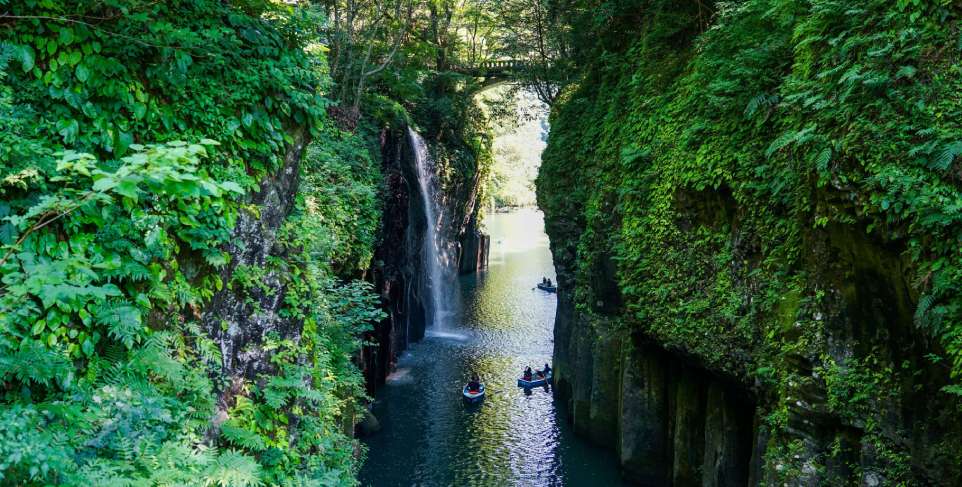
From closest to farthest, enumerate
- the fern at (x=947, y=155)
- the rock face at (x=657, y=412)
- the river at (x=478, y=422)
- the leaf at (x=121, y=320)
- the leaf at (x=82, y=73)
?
the leaf at (x=121, y=320), the leaf at (x=82, y=73), the fern at (x=947, y=155), the rock face at (x=657, y=412), the river at (x=478, y=422)

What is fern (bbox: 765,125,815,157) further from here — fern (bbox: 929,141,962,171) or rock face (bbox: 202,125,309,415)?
rock face (bbox: 202,125,309,415)

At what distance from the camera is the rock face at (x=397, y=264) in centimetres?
2155

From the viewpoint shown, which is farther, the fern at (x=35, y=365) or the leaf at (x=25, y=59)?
the leaf at (x=25, y=59)

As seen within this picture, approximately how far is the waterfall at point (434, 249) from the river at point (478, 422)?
64.5 inches

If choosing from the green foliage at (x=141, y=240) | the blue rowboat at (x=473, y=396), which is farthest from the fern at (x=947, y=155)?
the blue rowboat at (x=473, y=396)

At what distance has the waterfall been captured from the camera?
Result: 96.4 ft

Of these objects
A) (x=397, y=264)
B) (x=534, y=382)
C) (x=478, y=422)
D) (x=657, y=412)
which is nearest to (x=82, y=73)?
(x=657, y=412)

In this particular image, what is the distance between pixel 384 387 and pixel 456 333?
8842mm

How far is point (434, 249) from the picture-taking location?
32.9 m

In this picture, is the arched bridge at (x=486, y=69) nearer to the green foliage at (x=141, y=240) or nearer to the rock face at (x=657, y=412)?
the rock face at (x=657, y=412)

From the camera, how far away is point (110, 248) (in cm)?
537

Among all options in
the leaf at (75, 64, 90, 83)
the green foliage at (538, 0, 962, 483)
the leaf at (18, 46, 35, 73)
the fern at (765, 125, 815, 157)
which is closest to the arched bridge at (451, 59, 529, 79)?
the green foliage at (538, 0, 962, 483)

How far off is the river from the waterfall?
1637mm

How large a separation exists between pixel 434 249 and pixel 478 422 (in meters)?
15.5
